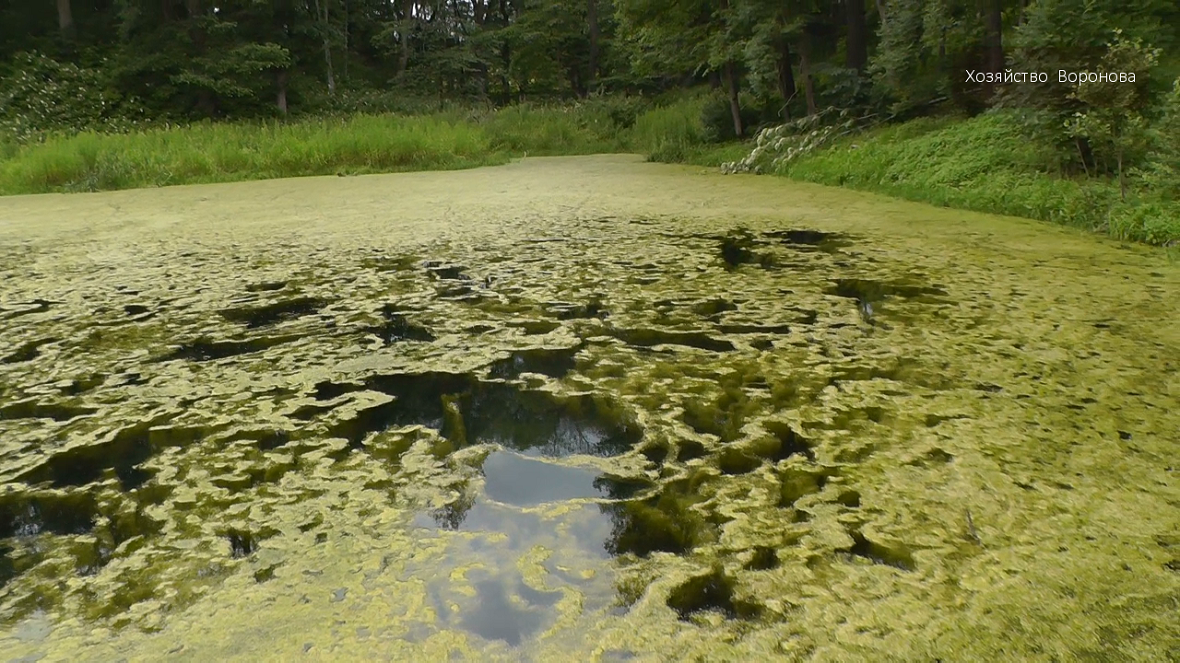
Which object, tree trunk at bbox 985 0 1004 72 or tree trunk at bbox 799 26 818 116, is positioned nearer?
tree trunk at bbox 985 0 1004 72

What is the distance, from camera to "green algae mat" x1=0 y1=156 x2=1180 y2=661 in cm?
100

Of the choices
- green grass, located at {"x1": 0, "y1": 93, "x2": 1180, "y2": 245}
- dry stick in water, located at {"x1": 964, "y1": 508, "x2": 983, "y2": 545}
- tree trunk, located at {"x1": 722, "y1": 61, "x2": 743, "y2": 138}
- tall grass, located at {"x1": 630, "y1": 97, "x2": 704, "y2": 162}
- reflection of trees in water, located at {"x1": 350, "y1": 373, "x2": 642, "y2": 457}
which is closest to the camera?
dry stick in water, located at {"x1": 964, "y1": 508, "x2": 983, "y2": 545}

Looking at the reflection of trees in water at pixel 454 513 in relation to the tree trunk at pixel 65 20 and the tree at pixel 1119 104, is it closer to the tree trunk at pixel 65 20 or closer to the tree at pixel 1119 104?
the tree at pixel 1119 104

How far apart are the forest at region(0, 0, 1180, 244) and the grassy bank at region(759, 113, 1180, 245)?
2cm

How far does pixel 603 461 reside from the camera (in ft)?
4.95

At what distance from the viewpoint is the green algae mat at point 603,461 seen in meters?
1.00

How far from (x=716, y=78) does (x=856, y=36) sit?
6703 millimetres

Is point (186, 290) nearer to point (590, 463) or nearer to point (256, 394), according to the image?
point (256, 394)

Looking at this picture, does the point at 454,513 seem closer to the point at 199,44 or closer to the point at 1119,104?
the point at 1119,104

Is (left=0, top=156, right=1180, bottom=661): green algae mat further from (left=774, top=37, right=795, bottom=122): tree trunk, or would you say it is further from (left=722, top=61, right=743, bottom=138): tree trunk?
(left=722, top=61, right=743, bottom=138): tree trunk

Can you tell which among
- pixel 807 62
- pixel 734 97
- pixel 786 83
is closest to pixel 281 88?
pixel 734 97

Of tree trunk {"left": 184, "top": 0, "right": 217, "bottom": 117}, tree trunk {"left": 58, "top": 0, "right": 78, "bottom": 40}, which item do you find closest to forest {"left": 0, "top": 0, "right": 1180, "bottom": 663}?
tree trunk {"left": 184, "top": 0, "right": 217, "bottom": 117}

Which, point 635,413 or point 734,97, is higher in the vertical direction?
point 734,97

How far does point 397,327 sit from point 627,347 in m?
0.77
